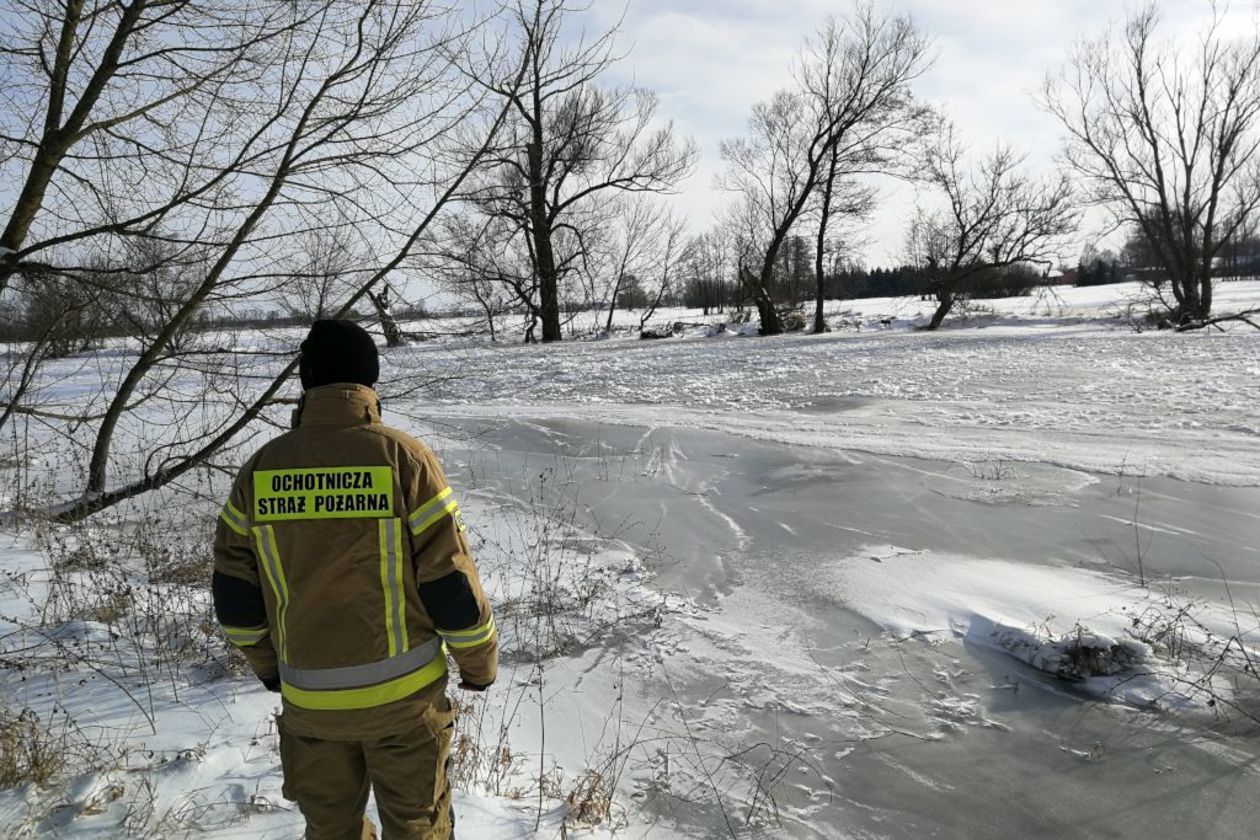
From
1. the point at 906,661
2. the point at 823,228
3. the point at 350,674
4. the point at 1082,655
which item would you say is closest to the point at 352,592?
the point at 350,674

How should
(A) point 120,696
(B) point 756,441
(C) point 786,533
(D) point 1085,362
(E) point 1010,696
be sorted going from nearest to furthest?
(A) point 120,696 → (E) point 1010,696 → (C) point 786,533 → (B) point 756,441 → (D) point 1085,362

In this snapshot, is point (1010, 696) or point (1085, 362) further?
point (1085, 362)

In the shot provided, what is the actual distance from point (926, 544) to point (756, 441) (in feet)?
13.9

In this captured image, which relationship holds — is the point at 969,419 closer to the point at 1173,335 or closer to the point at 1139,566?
the point at 1139,566

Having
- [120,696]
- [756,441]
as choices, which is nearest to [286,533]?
[120,696]

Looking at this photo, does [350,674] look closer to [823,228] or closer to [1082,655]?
[1082,655]

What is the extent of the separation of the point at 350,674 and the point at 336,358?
859mm

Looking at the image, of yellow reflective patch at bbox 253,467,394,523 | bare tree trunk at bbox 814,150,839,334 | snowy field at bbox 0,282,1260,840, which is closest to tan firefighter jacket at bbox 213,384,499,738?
yellow reflective patch at bbox 253,467,394,523

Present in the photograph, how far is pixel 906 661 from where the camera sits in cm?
423

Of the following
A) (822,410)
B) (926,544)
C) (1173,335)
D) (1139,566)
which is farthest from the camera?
(1173,335)

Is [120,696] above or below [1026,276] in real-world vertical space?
below

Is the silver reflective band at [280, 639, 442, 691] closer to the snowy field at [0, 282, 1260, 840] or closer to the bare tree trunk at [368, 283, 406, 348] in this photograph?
the snowy field at [0, 282, 1260, 840]

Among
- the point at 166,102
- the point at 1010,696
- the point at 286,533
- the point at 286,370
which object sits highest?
the point at 166,102

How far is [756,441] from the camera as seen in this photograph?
10109 mm
